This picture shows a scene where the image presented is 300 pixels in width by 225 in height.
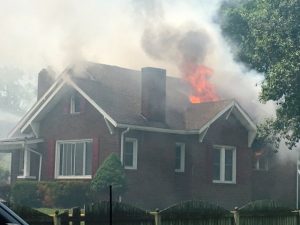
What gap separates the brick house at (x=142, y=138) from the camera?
28.4 m

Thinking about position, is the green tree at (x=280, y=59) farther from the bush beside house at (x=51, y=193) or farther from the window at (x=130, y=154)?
the bush beside house at (x=51, y=193)

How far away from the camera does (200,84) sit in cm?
3381

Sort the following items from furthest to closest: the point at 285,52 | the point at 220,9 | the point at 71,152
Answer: the point at 220,9, the point at 71,152, the point at 285,52

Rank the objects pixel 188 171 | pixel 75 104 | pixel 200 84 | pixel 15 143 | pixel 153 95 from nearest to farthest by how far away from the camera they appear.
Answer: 1. pixel 153 95
2. pixel 188 171
3. pixel 75 104
4. pixel 15 143
5. pixel 200 84

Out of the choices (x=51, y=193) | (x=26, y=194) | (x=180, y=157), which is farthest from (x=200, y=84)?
(x=26, y=194)

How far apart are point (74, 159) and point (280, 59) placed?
10.2 m

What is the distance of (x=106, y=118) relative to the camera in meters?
27.6

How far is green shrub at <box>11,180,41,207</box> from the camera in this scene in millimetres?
28734

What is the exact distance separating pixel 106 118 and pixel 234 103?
643 centimetres

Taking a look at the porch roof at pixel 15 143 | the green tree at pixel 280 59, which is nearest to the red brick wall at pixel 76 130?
the porch roof at pixel 15 143

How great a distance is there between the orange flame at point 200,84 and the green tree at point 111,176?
8.15 m

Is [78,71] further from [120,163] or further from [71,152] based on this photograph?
[120,163]

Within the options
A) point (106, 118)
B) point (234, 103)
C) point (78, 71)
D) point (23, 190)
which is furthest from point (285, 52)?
point (23, 190)

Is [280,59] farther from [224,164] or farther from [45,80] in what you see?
[45,80]
